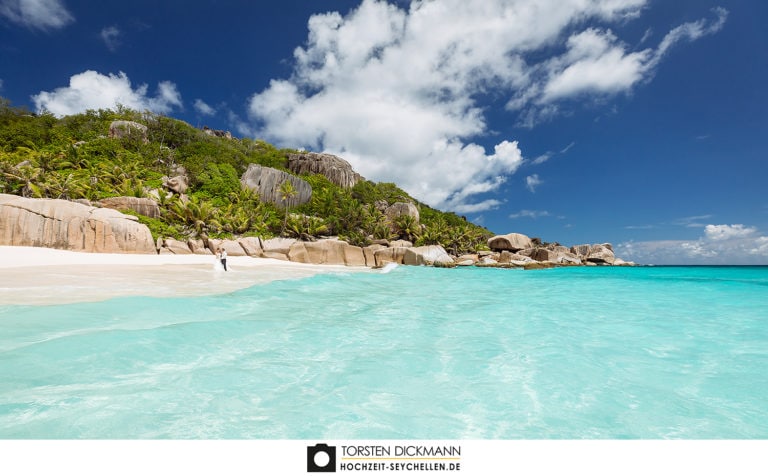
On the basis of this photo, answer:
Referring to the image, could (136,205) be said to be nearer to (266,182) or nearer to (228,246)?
(228,246)

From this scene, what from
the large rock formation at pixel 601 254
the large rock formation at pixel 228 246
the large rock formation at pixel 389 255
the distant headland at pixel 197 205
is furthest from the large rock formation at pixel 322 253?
the large rock formation at pixel 601 254

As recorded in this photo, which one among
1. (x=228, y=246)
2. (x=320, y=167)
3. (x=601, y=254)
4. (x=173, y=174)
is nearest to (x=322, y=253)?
(x=228, y=246)

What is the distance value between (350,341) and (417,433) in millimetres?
2907

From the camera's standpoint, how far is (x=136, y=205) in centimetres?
2623

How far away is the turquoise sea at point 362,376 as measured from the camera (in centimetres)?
321

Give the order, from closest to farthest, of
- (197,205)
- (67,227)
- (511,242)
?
1. (67,227)
2. (197,205)
3. (511,242)

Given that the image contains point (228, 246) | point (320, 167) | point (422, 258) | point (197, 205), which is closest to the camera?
point (228, 246)

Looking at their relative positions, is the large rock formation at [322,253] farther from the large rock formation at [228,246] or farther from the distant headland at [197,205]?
the large rock formation at [228,246]

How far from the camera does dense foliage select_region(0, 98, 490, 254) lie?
27.7 m

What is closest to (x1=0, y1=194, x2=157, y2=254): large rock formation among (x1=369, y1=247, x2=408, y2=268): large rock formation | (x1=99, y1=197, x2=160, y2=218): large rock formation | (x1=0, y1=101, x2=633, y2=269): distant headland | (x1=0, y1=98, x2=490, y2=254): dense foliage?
(x1=0, y1=101, x2=633, y2=269): distant headland

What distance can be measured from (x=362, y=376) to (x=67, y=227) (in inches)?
955
